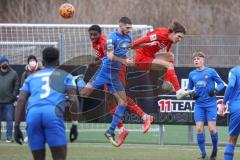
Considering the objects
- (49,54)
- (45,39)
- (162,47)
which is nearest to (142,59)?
(162,47)

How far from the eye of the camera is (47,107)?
43.1 ft

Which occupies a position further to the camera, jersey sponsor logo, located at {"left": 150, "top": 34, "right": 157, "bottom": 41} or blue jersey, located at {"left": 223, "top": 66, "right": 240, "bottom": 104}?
jersey sponsor logo, located at {"left": 150, "top": 34, "right": 157, "bottom": 41}

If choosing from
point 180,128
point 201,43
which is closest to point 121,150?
point 201,43

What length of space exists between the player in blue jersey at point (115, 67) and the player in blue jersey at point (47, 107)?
5.13 m

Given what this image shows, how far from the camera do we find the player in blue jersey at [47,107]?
13.1 m

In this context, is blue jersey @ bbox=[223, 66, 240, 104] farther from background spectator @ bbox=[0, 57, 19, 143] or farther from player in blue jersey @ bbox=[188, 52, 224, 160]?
background spectator @ bbox=[0, 57, 19, 143]

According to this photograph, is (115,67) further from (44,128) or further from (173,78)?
(44,128)

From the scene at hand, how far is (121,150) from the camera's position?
21.8 m

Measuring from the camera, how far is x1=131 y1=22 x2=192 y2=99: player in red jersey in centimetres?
1853

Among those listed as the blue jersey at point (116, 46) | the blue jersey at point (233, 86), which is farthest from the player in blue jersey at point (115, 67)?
the blue jersey at point (233, 86)

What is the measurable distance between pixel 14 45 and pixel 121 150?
6491 mm

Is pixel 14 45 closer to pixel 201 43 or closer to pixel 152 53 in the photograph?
pixel 201 43

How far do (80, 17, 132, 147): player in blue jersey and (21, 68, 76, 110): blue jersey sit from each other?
201 inches

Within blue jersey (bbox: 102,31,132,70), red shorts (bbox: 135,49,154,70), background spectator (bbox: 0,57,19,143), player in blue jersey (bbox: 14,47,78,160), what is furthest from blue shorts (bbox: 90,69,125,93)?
player in blue jersey (bbox: 14,47,78,160)
